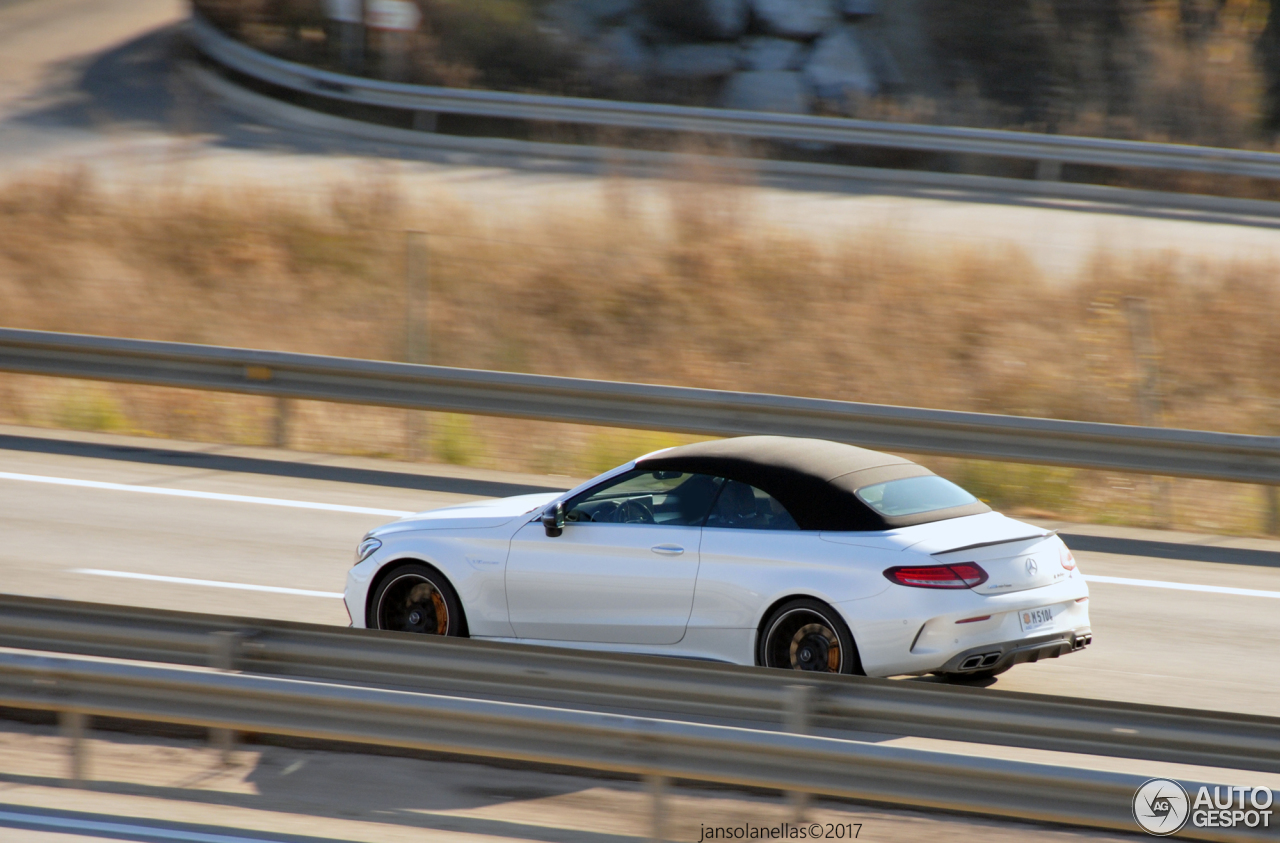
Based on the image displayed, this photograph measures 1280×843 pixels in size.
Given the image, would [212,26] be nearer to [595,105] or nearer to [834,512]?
[595,105]

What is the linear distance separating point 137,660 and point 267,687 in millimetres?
1441

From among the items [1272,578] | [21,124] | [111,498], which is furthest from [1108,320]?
[21,124]

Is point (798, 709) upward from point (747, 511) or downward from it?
downward

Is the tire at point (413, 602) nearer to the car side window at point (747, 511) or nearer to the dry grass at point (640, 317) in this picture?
the car side window at point (747, 511)

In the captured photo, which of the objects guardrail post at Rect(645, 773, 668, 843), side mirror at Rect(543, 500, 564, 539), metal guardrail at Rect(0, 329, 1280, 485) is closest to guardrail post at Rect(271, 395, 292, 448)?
metal guardrail at Rect(0, 329, 1280, 485)

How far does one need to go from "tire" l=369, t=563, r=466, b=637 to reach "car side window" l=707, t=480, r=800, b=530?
165 centimetres

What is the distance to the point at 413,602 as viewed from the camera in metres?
8.39

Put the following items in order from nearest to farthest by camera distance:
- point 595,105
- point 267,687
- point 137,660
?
point 267,687 → point 137,660 → point 595,105

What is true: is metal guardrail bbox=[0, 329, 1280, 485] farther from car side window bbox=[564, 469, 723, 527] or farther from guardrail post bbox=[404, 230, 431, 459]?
car side window bbox=[564, 469, 723, 527]

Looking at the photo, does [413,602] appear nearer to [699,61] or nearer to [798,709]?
[798,709]

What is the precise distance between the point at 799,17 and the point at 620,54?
3301 mm

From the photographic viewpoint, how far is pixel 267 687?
605cm

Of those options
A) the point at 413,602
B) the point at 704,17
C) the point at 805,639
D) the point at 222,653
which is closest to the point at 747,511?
the point at 805,639

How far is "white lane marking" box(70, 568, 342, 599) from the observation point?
9531 millimetres
